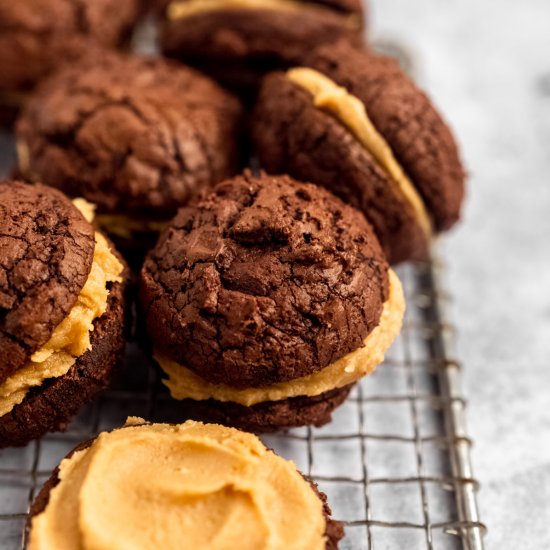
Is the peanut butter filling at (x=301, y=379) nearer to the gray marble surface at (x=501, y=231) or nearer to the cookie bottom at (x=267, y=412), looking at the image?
the cookie bottom at (x=267, y=412)

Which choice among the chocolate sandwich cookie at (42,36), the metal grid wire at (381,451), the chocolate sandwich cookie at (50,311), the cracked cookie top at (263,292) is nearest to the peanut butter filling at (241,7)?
the chocolate sandwich cookie at (42,36)

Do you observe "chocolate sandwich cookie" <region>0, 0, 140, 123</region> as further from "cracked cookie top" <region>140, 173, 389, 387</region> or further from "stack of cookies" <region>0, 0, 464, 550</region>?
"cracked cookie top" <region>140, 173, 389, 387</region>

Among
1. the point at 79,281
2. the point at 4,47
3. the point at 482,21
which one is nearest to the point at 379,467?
the point at 79,281

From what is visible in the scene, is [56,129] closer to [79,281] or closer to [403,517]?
[79,281]

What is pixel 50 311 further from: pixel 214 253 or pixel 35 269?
pixel 214 253

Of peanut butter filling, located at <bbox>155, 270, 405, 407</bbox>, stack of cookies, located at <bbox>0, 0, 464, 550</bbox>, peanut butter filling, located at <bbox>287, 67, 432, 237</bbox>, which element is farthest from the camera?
peanut butter filling, located at <bbox>287, 67, 432, 237</bbox>

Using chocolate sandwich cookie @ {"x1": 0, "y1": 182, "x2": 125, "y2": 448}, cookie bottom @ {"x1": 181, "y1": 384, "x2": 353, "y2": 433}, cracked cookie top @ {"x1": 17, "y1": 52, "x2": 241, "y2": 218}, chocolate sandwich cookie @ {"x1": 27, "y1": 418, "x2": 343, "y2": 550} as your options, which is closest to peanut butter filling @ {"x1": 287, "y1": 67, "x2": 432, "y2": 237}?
cracked cookie top @ {"x1": 17, "y1": 52, "x2": 241, "y2": 218}
